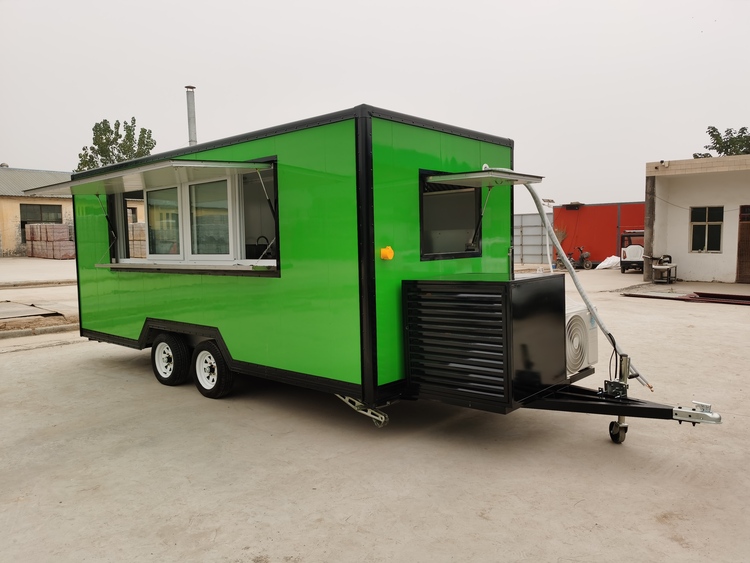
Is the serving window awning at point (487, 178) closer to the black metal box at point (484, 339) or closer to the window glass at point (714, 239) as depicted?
the black metal box at point (484, 339)

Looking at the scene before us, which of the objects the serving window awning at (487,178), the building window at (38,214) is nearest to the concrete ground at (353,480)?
the serving window awning at (487,178)

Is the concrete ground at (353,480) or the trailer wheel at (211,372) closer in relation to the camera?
the concrete ground at (353,480)

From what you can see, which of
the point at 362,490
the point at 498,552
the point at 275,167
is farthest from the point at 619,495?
the point at 275,167

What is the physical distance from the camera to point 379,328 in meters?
4.77

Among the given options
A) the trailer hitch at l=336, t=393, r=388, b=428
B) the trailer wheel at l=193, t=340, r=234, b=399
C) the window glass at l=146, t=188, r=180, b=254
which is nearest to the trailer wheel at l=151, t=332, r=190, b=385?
the trailer wheel at l=193, t=340, r=234, b=399

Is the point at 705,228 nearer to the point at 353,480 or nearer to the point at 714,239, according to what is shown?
the point at 714,239

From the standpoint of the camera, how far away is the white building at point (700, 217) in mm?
18438

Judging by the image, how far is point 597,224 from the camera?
27266 millimetres

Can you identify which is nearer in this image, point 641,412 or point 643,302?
point 641,412

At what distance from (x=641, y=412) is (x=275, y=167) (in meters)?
3.64

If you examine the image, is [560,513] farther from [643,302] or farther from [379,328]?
[643,302]

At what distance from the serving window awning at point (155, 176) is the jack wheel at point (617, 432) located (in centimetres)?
371

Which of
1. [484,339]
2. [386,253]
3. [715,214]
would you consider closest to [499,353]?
[484,339]

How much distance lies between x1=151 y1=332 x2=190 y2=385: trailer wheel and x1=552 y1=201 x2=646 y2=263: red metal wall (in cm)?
2294
